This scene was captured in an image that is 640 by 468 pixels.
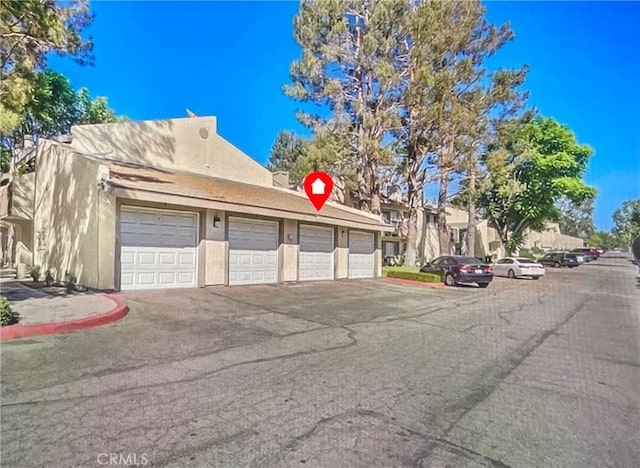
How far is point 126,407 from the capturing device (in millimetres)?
4086

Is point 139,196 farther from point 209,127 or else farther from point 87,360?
point 209,127

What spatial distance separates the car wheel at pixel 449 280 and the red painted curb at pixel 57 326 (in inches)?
629

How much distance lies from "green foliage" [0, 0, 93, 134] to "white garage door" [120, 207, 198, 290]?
3.78m

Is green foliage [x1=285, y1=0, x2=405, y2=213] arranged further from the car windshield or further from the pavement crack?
the pavement crack

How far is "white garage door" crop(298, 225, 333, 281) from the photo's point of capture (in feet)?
58.1

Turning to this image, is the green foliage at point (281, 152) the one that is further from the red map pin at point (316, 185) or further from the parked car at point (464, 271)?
the parked car at point (464, 271)

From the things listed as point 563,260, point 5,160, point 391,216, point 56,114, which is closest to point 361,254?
point 391,216

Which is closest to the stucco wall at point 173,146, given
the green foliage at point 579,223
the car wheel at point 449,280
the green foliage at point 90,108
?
the car wheel at point 449,280

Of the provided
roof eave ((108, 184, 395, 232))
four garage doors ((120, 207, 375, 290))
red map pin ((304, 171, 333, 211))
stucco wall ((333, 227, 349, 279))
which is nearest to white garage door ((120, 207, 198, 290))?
four garage doors ((120, 207, 375, 290))

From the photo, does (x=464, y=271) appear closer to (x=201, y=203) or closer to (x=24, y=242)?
(x=201, y=203)

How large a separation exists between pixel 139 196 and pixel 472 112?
19.2 meters

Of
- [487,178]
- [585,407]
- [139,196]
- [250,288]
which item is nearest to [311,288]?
[250,288]

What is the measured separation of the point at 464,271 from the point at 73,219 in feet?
53.1

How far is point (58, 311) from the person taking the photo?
830 cm
